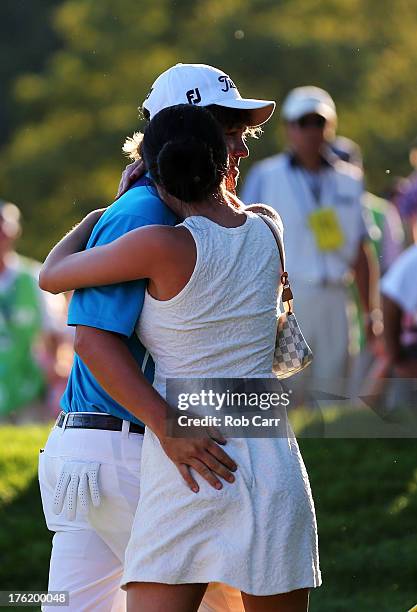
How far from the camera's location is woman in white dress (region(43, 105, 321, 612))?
12.2 ft

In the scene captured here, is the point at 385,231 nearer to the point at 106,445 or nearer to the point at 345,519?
the point at 345,519

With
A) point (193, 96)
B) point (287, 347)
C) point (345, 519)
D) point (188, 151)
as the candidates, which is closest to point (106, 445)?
point (287, 347)

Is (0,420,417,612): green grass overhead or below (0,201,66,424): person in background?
below

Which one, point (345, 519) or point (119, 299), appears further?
point (345, 519)

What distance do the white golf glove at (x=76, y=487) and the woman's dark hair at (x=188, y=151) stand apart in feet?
2.61

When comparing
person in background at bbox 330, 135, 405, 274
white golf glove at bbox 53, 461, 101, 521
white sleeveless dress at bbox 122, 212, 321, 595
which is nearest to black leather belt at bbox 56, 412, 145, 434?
white golf glove at bbox 53, 461, 101, 521

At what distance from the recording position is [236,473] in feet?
12.3

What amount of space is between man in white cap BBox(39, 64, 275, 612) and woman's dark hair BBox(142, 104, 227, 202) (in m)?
0.14

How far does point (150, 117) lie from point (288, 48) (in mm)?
24362

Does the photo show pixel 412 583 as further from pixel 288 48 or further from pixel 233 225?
pixel 288 48

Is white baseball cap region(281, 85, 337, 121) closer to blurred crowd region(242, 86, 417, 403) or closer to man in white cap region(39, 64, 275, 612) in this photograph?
blurred crowd region(242, 86, 417, 403)

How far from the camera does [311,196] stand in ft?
34.5

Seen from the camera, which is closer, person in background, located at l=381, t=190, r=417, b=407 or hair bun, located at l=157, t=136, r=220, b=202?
hair bun, located at l=157, t=136, r=220, b=202

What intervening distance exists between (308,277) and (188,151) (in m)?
6.72
